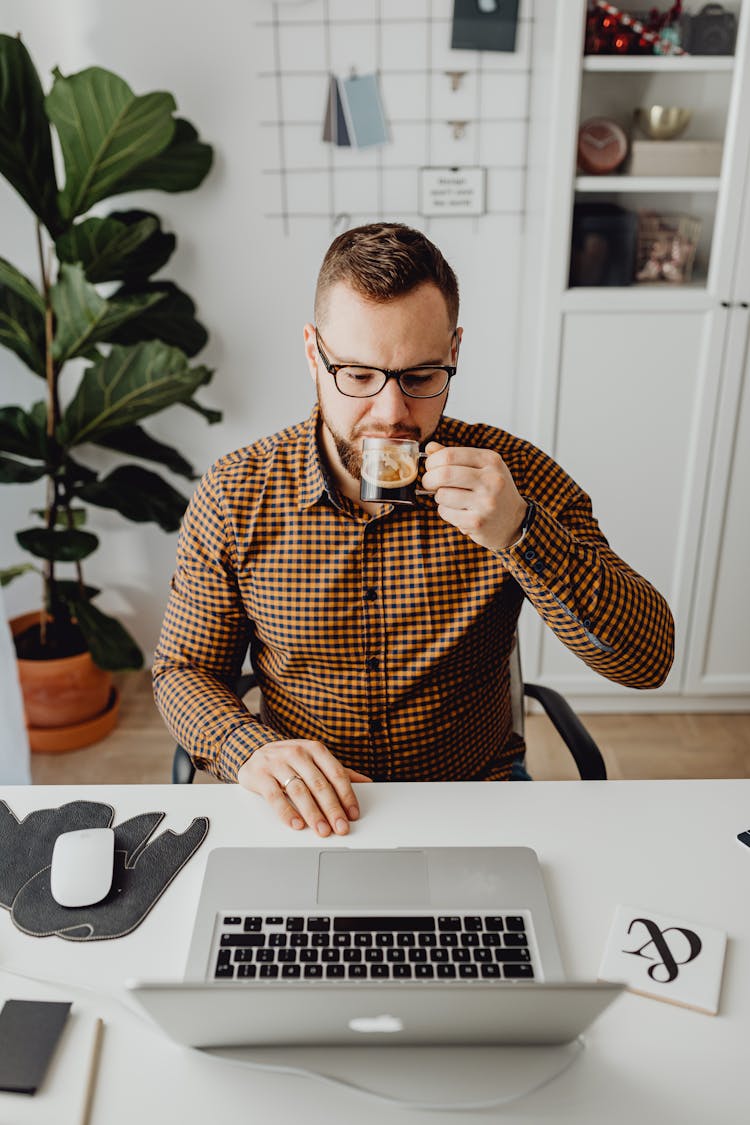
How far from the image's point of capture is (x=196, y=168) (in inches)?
96.5

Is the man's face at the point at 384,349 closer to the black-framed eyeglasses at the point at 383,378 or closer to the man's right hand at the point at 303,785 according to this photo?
the black-framed eyeglasses at the point at 383,378

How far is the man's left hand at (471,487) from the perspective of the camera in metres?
1.16

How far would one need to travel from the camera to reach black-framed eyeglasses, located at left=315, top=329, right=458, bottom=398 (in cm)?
131

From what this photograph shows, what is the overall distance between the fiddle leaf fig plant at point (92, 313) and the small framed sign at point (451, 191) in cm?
62

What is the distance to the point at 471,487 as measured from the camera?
1.17m

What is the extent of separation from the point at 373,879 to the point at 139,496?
170cm

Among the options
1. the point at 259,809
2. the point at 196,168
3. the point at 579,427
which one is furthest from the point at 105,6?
the point at 259,809

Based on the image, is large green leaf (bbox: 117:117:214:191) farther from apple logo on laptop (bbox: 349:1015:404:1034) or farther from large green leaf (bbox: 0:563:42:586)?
apple logo on laptop (bbox: 349:1015:404:1034)

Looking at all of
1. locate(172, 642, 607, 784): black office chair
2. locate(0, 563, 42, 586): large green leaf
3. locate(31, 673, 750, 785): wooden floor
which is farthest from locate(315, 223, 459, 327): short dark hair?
locate(31, 673, 750, 785): wooden floor

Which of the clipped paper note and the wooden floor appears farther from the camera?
the wooden floor

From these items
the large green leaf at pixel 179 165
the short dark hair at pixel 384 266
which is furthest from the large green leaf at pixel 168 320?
the short dark hair at pixel 384 266

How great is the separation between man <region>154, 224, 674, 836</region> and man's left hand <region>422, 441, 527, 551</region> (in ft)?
0.11

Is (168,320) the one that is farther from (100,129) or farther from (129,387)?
(100,129)

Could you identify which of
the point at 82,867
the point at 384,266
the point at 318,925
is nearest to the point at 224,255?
the point at 384,266
